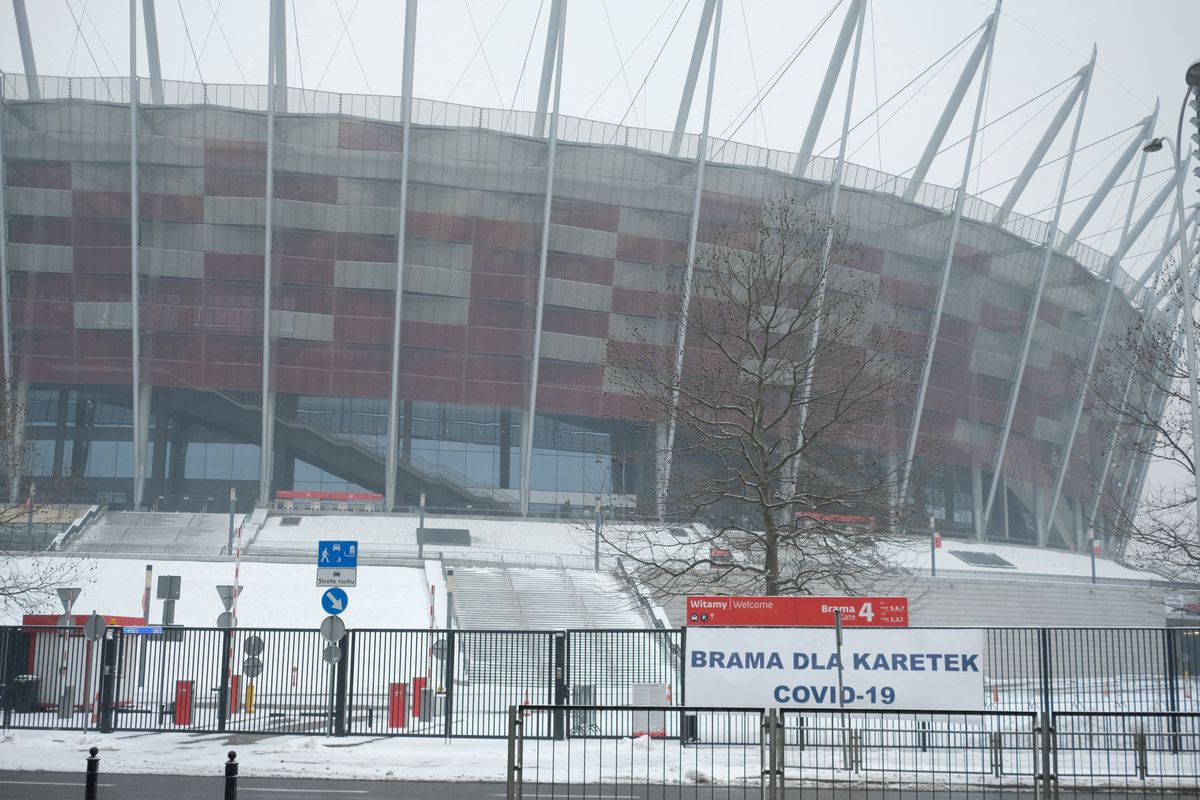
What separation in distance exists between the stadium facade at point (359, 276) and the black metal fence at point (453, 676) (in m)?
33.9

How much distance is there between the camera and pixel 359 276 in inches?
2304

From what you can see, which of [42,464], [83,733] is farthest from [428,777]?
[42,464]

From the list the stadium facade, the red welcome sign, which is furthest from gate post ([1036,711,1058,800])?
the stadium facade

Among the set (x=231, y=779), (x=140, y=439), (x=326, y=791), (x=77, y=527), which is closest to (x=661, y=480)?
(x=326, y=791)

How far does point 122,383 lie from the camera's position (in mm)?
58156

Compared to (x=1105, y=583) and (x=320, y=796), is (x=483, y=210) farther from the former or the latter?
(x=320, y=796)

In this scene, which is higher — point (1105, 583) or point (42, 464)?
point (42, 464)

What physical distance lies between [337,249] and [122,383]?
1245 centimetres

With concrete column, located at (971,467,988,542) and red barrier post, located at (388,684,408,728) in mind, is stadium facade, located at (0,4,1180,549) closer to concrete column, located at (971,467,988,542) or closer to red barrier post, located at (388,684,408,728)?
concrete column, located at (971,467,988,542)

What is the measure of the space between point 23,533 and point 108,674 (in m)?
38.1

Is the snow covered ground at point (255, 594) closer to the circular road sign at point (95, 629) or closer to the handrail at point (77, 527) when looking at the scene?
the handrail at point (77, 527)

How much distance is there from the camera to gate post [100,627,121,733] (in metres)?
18.1

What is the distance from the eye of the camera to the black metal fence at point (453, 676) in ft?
57.8

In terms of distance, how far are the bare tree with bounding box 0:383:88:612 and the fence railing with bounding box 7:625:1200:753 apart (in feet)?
26.9
